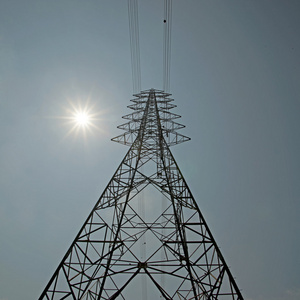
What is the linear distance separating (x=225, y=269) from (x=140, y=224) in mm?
5487

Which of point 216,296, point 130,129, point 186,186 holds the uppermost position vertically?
point 130,129

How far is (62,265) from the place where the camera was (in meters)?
6.74

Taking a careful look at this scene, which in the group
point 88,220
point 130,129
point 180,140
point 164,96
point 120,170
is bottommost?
point 88,220

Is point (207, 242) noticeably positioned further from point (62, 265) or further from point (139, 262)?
point (62, 265)

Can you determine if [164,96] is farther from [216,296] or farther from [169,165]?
[216,296]

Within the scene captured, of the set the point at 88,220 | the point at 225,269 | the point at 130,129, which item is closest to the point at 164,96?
the point at 130,129

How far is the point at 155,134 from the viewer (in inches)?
517

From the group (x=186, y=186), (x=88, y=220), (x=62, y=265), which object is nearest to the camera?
(x=62, y=265)

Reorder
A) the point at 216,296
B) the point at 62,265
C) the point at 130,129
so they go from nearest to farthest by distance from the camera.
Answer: the point at 216,296
the point at 62,265
the point at 130,129

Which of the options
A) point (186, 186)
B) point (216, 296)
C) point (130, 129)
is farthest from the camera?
point (130, 129)

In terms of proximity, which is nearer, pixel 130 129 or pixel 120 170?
pixel 120 170

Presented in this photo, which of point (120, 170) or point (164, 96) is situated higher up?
point (164, 96)

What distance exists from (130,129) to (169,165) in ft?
15.8

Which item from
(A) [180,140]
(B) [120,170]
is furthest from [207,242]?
(A) [180,140]
